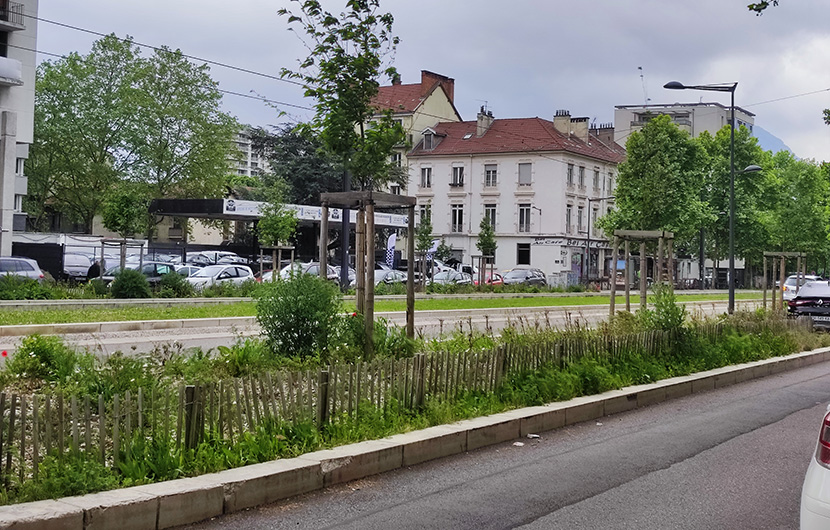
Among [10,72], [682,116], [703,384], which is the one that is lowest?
[703,384]

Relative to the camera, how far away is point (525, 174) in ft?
235

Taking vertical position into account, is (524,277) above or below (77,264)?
below

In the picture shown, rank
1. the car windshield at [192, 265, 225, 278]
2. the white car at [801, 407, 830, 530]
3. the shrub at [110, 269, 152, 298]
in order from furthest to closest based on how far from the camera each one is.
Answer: the car windshield at [192, 265, 225, 278]
the shrub at [110, 269, 152, 298]
the white car at [801, 407, 830, 530]

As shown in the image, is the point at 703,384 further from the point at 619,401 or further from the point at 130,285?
the point at 130,285

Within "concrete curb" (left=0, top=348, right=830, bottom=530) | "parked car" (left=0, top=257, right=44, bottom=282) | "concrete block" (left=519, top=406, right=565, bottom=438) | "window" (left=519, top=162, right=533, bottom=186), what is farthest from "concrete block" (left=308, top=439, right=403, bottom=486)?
"window" (left=519, top=162, right=533, bottom=186)

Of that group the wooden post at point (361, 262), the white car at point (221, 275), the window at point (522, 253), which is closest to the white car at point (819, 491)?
the wooden post at point (361, 262)

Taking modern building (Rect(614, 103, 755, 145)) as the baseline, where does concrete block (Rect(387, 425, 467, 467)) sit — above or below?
below

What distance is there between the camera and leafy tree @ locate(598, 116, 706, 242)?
186 feet

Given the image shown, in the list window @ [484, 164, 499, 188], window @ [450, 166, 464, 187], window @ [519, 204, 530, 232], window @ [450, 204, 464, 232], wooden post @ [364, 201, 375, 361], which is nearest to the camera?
wooden post @ [364, 201, 375, 361]

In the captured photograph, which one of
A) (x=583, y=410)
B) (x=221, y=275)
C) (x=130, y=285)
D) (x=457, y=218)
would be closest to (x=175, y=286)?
(x=130, y=285)

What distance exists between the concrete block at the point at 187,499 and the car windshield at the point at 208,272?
31692 mm

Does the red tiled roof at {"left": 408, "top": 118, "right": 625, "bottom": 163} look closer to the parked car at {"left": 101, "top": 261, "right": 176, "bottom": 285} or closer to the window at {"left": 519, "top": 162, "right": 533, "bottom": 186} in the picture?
the window at {"left": 519, "top": 162, "right": 533, "bottom": 186}

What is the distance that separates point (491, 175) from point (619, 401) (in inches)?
2481

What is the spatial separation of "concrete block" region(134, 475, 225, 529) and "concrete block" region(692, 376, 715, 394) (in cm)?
875
